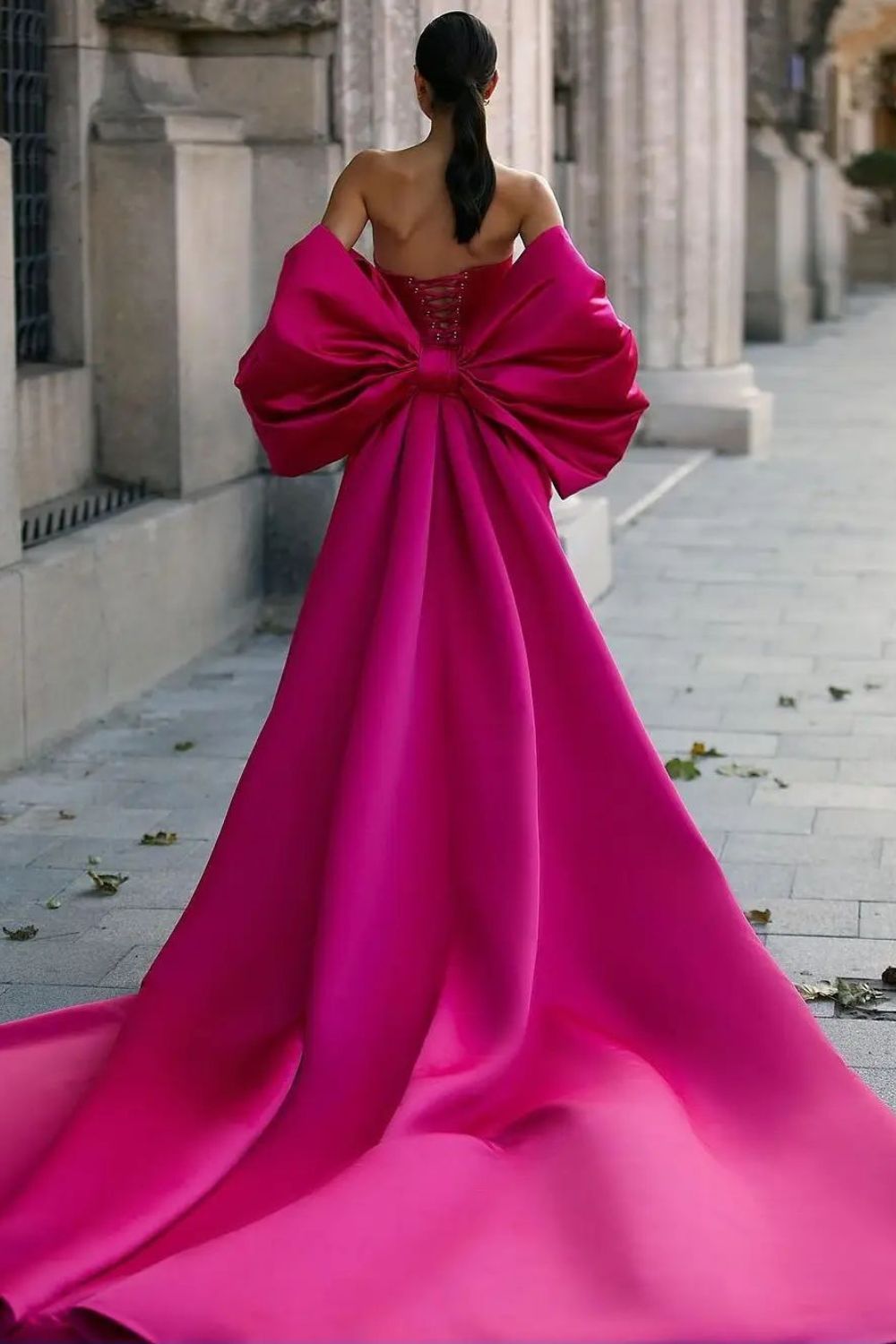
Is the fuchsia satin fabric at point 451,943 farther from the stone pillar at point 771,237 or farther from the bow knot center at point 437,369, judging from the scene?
the stone pillar at point 771,237

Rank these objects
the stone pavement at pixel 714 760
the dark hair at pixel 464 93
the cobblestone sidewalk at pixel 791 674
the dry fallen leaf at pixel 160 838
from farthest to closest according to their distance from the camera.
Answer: the dry fallen leaf at pixel 160 838, the cobblestone sidewalk at pixel 791 674, the stone pavement at pixel 714 760, the dark hair at pixel 464 93

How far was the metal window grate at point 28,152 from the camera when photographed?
7.11 meters

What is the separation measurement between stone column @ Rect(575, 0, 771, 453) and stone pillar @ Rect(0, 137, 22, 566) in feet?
22.9

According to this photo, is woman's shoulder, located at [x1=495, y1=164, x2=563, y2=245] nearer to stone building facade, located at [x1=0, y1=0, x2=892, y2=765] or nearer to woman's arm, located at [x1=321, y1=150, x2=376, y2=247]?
woman's arm, located at [x1=321, y1=150, x2=376, y2=247]

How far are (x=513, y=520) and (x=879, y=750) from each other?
2940mm

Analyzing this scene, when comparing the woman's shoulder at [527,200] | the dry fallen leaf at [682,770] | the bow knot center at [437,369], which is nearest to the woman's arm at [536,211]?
the woman's shoulder at [527,200]

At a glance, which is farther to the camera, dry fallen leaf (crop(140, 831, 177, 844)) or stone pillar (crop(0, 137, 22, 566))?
stone pillar (crop(0, 137, 22, 566))

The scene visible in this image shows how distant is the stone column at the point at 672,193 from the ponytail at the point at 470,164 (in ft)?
29.6

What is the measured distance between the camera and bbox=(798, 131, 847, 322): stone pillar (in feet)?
74.0

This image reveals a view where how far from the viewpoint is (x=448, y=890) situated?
393 cm

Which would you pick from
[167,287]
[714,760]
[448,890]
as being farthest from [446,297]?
[167,287]

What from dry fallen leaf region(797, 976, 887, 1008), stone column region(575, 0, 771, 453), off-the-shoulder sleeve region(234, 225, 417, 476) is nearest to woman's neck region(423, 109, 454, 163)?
off-the-shoulder sleeve region(234, 225, 417, 476)

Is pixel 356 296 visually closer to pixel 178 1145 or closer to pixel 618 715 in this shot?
pixel 618 715

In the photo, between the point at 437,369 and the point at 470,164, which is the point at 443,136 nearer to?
the point at 470,164
